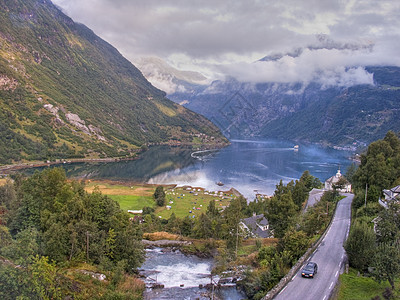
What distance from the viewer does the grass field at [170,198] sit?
83.3 meters

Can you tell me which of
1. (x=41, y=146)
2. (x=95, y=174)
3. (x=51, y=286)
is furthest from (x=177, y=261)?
(x=41, y=146)

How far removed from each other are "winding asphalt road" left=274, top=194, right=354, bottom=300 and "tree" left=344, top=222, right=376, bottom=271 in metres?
1.57

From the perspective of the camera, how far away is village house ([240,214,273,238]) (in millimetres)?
54075

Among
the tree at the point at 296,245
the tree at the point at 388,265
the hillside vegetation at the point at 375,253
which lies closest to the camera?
the tree at the point at 388,265

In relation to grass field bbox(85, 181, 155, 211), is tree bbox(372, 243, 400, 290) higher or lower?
higher

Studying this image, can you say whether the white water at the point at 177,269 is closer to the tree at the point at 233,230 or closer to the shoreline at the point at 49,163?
the tree at the point at 233,230

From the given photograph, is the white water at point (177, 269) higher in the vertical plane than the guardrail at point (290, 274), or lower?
lower

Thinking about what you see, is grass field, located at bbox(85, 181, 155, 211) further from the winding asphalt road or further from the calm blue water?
the winding asphalt road

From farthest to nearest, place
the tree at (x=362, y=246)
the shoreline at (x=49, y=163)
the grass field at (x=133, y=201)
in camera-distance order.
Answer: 1. the shoreline at (x=49, y=163)
2. the grass field at (x=133, y=201)
3. the tree at (x=362, y=246)

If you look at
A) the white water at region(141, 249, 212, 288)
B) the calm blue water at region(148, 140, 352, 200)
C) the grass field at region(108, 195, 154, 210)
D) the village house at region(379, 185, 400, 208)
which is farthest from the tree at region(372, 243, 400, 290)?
the calm blue water at region(148, 140, 352, 200)

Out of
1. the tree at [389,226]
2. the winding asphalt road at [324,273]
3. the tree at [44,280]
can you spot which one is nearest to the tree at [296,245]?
the winding asphalt road at [324,273]

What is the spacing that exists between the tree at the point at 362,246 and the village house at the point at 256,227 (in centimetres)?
2751

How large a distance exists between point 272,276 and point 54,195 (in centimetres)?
2897

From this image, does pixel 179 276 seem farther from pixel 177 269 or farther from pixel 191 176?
pixel 191 176
